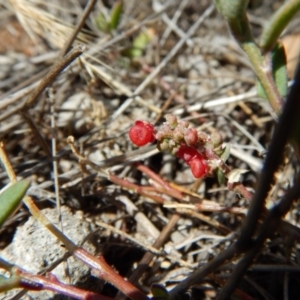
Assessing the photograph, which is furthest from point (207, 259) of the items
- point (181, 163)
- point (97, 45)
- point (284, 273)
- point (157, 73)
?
point (97, 45)

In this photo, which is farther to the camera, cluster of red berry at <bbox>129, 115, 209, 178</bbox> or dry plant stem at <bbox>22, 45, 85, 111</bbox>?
dry plant stem at <bbox>22, 45, 85, 111</bbox>

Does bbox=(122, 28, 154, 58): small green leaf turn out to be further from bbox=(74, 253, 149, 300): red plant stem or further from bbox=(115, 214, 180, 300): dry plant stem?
bbox=(74, 253, 149, 300): red plant stem

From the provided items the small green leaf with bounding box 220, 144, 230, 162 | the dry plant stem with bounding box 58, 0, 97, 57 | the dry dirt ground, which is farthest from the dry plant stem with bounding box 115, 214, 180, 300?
the dry plant stem with bounding box 58, 0, 97, 57

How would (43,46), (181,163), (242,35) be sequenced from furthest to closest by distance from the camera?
(43,46), (181,163), (242,35)

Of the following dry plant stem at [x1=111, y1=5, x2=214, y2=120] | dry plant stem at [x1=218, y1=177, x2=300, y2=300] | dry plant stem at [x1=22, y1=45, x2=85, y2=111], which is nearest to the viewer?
dry plant stem at [x1=218, y1=177, x2=300, y2=300]

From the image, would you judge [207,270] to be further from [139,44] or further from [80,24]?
[139,44]

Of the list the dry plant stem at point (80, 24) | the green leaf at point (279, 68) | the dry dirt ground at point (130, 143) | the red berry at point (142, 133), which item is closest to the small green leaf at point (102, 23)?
the dry dirt ground at point (130, 143)

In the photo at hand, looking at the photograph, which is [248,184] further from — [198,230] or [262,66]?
[262,66]
